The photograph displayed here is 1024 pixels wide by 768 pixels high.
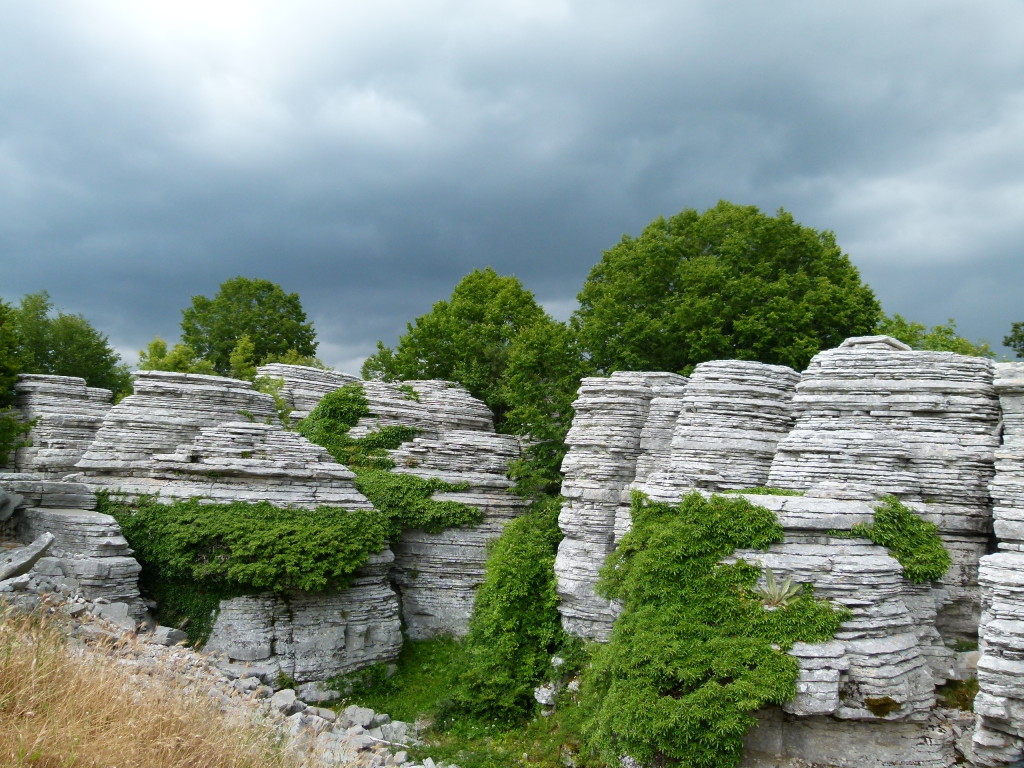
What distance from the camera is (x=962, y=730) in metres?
10.7

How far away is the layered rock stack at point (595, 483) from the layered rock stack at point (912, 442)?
14.9 ft

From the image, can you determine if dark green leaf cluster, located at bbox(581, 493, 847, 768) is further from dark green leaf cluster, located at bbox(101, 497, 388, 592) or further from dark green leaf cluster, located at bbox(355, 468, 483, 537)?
dark green leaf cluster, located at bbox(355, 468, 483, 537)

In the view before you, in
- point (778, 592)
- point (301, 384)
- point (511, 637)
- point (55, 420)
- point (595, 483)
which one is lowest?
point (511, 637)

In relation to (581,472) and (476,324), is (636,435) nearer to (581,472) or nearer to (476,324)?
(581,472)

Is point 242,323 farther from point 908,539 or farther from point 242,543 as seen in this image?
point 908,539

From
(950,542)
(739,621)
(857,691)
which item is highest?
(950,542)

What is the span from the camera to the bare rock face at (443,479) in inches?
773

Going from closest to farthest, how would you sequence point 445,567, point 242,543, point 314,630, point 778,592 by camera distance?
point 778,592
point 242,543
point 314,630
point 445,567

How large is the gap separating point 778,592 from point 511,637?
7.66 metres

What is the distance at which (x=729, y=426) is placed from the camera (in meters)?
14.4

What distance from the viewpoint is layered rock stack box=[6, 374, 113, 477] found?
21.9m

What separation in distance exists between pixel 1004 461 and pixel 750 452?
4.24m

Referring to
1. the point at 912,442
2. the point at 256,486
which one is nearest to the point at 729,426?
the point at 912,442

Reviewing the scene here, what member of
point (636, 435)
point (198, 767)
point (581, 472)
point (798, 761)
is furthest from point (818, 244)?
point (198, 767)
